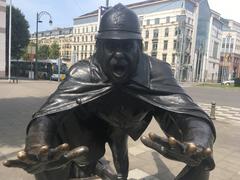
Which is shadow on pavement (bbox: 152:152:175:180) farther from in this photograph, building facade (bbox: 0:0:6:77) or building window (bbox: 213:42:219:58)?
building window (bbox: 213:42:219:58)

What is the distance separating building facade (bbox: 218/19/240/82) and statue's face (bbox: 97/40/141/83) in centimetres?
6654

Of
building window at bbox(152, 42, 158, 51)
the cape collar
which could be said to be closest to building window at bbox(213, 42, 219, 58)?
building window at bbox(152, 42, 158, 51)

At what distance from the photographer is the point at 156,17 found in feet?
184

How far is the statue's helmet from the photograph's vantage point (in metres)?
1.95

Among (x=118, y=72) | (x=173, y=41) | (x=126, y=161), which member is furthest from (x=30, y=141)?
(x=173, y=41)

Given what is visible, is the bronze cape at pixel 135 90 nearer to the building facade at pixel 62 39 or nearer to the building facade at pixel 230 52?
the building facade at pixel 230 52

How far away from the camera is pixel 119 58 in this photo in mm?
1875

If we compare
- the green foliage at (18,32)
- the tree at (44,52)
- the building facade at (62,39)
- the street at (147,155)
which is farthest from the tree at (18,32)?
the building facade at (62,39)

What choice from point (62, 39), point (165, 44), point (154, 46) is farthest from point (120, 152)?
point (62, 39)

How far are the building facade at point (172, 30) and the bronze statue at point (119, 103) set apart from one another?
47.7 m

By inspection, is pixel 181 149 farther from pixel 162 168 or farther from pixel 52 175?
pixel 162 168

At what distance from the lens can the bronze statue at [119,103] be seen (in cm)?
180

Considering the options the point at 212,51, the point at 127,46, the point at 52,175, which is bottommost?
the point at 52,175

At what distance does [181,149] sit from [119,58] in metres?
0.72
